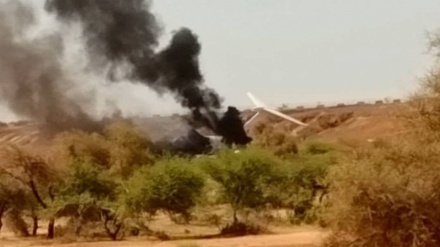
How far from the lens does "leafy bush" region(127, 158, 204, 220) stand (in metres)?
54.4

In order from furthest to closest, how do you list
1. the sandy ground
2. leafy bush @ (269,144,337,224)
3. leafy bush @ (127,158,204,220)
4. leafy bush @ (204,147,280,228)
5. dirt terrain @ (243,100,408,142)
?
dirt terrain @ (243,100,408,142) → leafy bush @ (269,144,337,224) → leafy bush @ (204,147,280,228) → leafy bush @ (127,158,204,220) → the sandy ground

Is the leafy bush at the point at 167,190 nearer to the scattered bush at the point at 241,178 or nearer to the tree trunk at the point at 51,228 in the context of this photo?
the scattered bush at the point at 241,178

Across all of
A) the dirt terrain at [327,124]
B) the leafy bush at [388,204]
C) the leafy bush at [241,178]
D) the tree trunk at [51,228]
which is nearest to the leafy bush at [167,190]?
the leafy bush at [241,178]

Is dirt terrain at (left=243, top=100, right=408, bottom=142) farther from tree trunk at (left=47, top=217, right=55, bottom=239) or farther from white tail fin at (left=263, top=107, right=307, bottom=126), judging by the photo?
tree trunk at (left=47, top=217, right=55, bottom=239)

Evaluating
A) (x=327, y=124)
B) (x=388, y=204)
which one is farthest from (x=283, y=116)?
(x=388, y=204)

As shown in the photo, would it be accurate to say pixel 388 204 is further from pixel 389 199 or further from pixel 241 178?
pixel 241 178

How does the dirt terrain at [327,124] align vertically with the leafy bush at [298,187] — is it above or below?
above

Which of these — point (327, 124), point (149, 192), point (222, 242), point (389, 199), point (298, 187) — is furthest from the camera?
point (327, 124)

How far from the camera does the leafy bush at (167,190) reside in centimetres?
5438

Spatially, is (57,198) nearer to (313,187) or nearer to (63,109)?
(313,187)

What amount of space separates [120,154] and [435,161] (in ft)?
158

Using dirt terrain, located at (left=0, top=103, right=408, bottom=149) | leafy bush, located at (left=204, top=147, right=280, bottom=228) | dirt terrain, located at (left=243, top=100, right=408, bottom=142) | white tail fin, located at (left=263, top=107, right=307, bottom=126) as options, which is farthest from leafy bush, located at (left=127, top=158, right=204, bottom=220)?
white tail fin, located at (left=263, top=107, right=307, bottom=126)

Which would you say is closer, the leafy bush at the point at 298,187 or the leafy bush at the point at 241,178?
the leafy bush at the point at 241,178

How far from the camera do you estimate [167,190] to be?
54719mm
